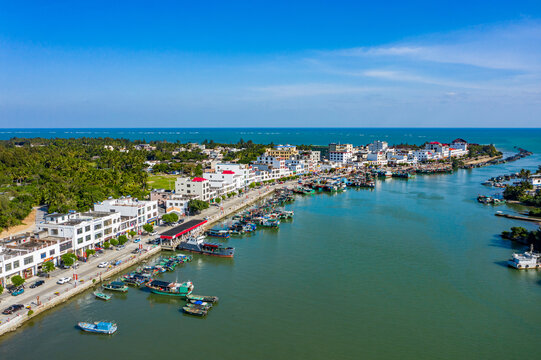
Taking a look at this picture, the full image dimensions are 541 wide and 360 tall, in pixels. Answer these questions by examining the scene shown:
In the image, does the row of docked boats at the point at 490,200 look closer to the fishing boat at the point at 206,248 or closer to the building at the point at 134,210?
the fishing boat at the point at 206,248

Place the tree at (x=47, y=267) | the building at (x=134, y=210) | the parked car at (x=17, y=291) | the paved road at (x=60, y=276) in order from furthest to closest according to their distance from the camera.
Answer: the building at (x=134, y=210) < the tree at (x=47, y=267) < the parked car at (x=17, y=291) < the paved road at (x=60, y=276)

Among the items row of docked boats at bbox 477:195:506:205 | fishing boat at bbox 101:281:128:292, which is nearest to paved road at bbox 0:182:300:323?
fishing boat at bbox 101:281:128:292

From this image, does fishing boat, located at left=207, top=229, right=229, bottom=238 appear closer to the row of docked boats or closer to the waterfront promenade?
the waterfront promenade

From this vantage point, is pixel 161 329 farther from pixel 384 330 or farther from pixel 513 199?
pixel 513 199

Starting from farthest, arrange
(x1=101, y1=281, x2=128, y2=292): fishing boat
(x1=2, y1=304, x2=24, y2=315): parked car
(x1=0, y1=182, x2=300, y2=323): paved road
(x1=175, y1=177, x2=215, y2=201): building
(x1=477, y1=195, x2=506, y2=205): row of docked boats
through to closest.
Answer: (x1=477, y1=195, x2=506, y2=205): row of docked boats < (x1=175, y1=177, x2=215, y2=201): building < (x1=101, y1=281, x2=128, y2=292): fishing boat < (x1=0, y1=182, x2=300, y2=323): paved road < (x1=2, y1=304, x2=24, y2=315): parked car

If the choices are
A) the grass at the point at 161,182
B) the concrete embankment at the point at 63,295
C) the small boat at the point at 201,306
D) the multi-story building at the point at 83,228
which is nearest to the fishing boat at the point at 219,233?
the concrete embankment at the point at 63,295

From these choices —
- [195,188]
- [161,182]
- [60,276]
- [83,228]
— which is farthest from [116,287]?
[161,182]
